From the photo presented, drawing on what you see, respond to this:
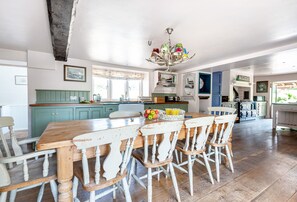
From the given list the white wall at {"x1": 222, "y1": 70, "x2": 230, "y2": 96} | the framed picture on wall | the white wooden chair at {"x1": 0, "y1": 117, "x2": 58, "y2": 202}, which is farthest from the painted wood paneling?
the white wall at {"x1": 222, "y1": 70, "x2": 230, "y2": 96}

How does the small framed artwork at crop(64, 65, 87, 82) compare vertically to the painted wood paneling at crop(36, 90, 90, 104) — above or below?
above

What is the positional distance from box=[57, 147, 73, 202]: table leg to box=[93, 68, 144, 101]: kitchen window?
3549 mm

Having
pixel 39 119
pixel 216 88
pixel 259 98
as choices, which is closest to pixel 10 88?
pixel 39 119

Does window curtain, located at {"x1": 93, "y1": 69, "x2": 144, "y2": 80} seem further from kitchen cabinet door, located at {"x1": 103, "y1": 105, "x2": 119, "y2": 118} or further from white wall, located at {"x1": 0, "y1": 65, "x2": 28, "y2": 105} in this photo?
white wall, located at {"x1": 0, "y1": 65, "x2": 28, "y2": 105}

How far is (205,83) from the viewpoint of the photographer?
206 inches

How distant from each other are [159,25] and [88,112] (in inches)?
101

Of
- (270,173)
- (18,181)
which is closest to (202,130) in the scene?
(270,173)

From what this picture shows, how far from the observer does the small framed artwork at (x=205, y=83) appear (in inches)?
202

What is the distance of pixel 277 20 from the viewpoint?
193 cm

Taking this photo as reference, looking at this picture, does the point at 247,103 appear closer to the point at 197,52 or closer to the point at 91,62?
the point at 197,52

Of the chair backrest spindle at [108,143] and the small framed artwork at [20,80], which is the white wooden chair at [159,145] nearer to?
the chair backrest spindle at [108,143]

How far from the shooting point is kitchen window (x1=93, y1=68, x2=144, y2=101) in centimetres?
445

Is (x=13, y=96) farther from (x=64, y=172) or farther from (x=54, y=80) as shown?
(x=64, y=172)

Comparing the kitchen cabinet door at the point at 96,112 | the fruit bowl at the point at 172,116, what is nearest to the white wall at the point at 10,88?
the kitchen cabinet door at the point at 96,112
